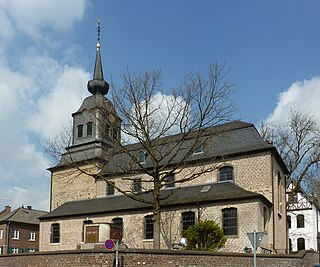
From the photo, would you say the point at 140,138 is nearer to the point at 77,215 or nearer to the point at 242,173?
the point at 242,173

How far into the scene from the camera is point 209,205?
2777cm

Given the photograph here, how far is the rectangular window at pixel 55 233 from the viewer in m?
34.9

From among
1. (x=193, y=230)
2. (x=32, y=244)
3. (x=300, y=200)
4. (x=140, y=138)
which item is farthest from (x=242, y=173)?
(x=32, y=244)

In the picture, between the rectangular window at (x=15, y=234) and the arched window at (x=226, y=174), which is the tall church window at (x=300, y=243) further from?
the rectangular window at (x=15, y=234)

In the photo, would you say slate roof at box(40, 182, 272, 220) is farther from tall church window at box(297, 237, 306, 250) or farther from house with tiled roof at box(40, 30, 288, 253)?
tall church window at box(297, 237, 306, 250)

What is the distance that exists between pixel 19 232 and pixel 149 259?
3926 cm

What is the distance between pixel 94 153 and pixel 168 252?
21.0 metres

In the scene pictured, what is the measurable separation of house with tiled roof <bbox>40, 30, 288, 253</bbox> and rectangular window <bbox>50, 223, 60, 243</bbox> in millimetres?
76

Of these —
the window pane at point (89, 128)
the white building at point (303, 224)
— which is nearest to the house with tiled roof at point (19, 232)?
the window pane at point (89, 128)

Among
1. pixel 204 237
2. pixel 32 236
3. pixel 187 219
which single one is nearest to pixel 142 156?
pixel 187 219

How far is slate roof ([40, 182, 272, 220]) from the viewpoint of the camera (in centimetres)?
2730

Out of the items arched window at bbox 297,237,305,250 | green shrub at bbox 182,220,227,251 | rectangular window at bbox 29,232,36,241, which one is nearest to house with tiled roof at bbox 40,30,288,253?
Result: green shrub at bbox 182,220,227,251

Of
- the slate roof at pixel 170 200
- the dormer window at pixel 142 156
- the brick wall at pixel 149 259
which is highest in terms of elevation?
the dormer window at pixel 142 156

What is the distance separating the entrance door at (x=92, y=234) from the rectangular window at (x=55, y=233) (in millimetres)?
11723
